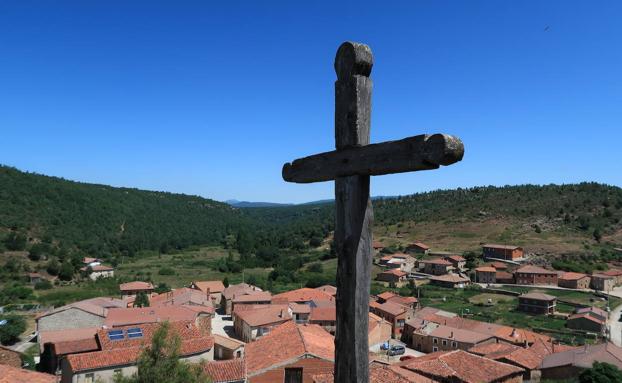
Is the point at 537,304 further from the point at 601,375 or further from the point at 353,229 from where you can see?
the point at 353,229

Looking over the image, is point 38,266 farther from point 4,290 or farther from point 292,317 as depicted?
point 292,317

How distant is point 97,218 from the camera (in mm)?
111000

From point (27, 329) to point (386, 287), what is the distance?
147ft

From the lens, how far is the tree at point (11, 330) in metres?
33.4

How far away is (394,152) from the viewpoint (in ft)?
10.9

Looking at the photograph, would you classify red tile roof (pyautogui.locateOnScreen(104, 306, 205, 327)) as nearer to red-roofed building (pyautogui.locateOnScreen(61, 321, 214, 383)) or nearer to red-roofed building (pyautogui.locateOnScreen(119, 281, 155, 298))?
red-roofed building (pyautogui.locateOnScreen(61, 321, 214, 383))

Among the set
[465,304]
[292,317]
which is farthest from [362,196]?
[465,304]

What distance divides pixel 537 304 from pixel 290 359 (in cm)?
4267

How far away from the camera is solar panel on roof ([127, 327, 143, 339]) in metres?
24.4

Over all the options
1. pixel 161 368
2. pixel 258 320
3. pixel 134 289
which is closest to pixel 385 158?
pixel 161 368

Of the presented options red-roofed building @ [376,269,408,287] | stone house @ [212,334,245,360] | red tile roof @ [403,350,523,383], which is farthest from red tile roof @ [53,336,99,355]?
red-roofed building @ [376,269,408,287]

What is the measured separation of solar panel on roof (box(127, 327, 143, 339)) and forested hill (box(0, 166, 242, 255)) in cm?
6234

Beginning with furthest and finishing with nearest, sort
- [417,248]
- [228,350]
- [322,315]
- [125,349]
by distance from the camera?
[417,248] < [322,315] < [228,350] < [125,349]

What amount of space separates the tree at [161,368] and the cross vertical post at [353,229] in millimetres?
12227
